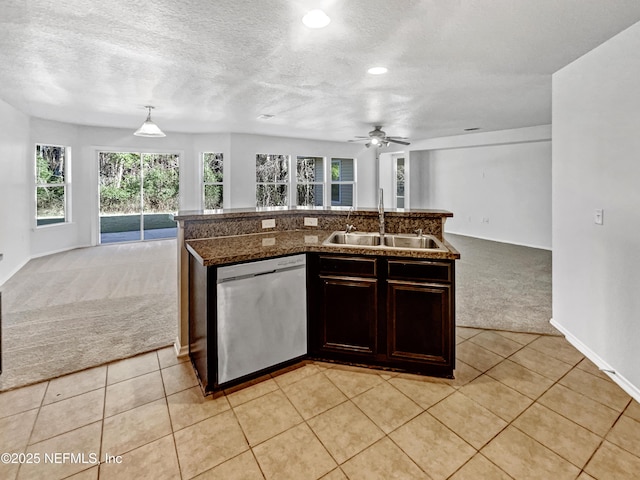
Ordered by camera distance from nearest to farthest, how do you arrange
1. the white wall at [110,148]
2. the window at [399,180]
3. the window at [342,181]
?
the white wall at [110,148] → the window at [342,181] → the window at [399,180]

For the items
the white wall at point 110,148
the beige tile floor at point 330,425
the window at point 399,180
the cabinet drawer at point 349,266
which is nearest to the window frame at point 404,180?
the window at point 399,180

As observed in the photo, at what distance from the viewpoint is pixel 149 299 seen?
3869 mm

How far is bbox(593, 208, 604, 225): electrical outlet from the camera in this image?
2.47 m

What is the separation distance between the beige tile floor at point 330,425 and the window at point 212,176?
232 inches

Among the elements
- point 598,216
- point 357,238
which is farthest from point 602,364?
point 357,238

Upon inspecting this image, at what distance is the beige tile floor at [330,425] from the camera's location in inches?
61.5

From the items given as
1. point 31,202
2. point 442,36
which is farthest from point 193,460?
point 31,202

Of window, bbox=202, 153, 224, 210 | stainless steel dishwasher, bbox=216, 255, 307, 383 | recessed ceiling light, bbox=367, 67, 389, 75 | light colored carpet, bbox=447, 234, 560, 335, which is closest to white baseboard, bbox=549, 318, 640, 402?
light colored carpet, bbox=447, 234, 560, 335

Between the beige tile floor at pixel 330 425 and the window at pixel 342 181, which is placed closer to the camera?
the beige tile floor at pixel 330 425

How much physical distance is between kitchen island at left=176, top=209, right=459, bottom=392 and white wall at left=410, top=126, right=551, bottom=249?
18.5ft

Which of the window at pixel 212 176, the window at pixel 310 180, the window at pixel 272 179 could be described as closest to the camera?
the window at pixel 212 176

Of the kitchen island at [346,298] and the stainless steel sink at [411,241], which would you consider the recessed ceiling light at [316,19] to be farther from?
the stainless steel sink at [411,241]

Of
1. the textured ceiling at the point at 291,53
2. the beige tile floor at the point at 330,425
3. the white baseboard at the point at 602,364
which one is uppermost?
the textured ceiling at the point at 291,53

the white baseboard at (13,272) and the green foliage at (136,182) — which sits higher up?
the green foliage at (136,182)
